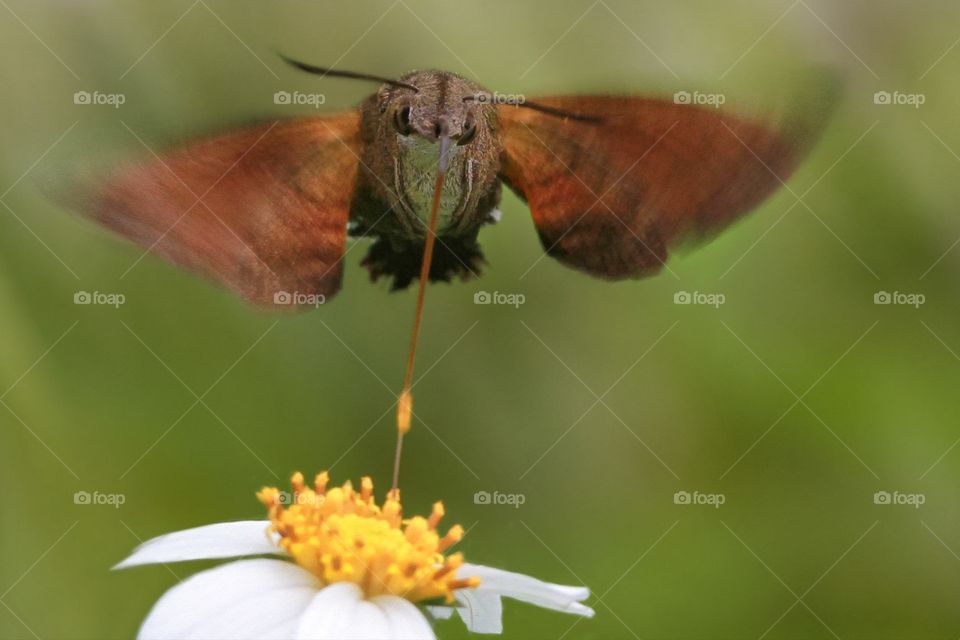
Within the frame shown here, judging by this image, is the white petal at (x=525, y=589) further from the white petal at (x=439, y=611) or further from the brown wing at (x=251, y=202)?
the brown wing at (x=251, y=202)

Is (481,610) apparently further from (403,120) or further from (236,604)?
(403,120)

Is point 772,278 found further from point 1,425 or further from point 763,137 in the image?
point 1,425

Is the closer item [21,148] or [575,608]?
[575,608]

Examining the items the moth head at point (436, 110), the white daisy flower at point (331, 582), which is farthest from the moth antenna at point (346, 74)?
the white daisy flower at point (331, 582)

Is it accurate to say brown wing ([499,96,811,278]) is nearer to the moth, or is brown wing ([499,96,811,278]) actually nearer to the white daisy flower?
the moth

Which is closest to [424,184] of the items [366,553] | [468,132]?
[468,132]

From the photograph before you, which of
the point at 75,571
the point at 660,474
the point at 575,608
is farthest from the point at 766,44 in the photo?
the point at 75,571

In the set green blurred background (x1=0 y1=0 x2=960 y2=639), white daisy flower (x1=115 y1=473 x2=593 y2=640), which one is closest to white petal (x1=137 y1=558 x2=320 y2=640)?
white daisy flower (x1=115 y1=473 x2=593 y2=640)

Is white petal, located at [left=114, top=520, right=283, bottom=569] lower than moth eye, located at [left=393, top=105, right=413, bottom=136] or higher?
lower
